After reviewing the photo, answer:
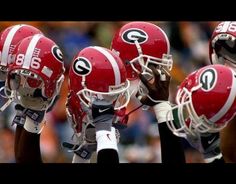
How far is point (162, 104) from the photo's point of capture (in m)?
3.06

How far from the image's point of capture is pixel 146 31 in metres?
3.30

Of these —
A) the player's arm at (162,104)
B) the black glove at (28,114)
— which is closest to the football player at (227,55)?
the player's arm at (162,104)

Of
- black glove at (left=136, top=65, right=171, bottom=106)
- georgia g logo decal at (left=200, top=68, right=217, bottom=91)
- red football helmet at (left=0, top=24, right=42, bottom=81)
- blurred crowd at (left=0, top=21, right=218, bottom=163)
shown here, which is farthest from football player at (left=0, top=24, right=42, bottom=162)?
blurred crowd at (left=0, top=21, right=218, bottom=163)

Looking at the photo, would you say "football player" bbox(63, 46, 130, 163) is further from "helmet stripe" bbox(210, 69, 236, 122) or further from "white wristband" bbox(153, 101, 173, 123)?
"helmet stripe" bbox(210, 69, 236, 122)

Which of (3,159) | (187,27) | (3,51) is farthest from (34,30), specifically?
(187,27)

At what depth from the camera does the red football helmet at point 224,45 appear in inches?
132

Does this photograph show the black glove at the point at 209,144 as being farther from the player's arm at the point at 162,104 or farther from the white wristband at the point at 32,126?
the white wristband at the point at 32,126

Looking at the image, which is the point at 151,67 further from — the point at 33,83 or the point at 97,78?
the point at 33,83

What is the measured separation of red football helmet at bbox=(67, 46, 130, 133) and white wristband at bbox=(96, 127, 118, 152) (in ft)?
0.36

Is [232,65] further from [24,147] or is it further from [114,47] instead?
[24,147]

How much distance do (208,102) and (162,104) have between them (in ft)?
0.91

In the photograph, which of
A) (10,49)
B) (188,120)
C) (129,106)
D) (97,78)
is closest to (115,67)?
(97,78)

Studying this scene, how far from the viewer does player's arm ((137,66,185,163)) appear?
115 inches

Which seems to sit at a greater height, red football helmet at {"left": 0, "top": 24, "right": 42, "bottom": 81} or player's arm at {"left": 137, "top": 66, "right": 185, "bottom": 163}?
red football helmet at {"left": 0, "top": 24, "right": 42, "bottom": 81}
